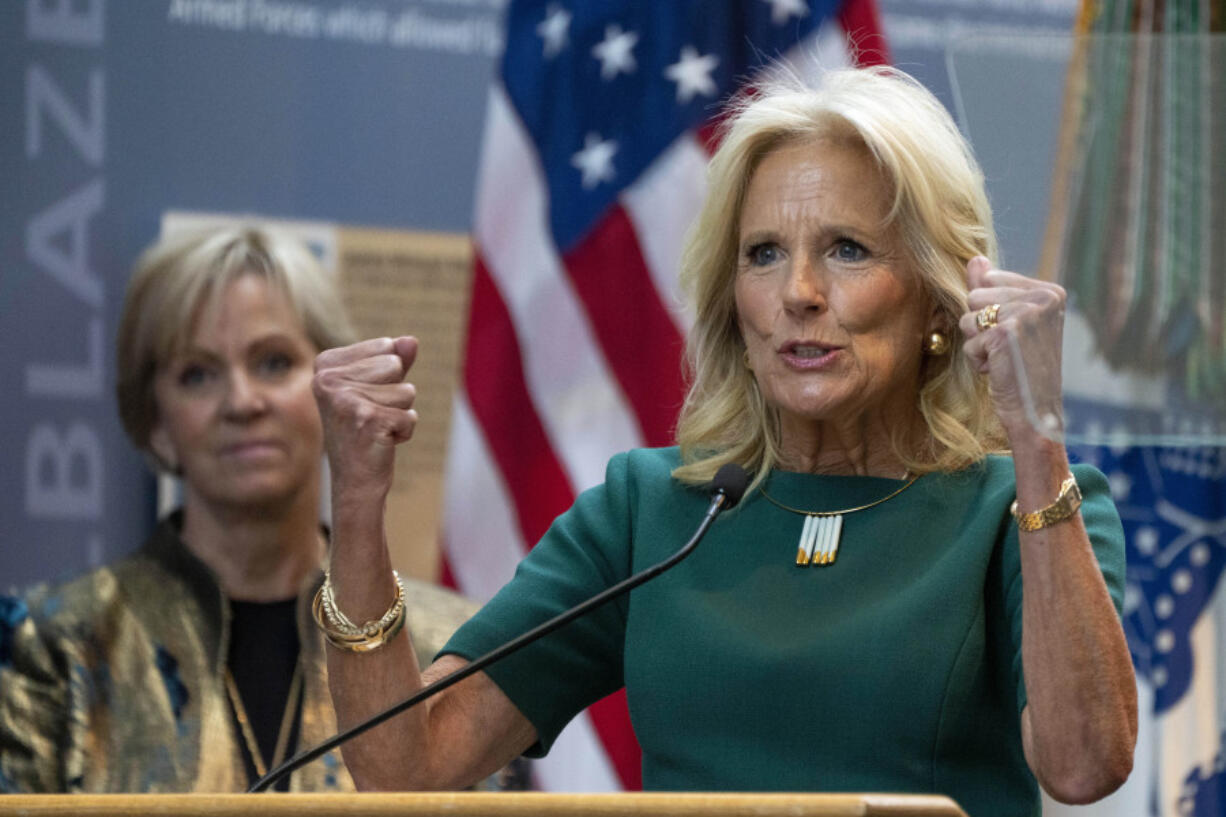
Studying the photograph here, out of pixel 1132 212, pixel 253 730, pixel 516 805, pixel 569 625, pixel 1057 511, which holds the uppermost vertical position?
pixel 1132 212

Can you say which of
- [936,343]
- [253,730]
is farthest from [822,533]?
[253,730]

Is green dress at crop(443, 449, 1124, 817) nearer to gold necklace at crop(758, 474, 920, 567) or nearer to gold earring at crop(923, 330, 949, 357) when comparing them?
gold necklace at crop(758, 474, 920, 567)

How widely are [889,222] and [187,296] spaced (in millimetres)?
1730

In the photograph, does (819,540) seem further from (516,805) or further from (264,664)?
(264,664)

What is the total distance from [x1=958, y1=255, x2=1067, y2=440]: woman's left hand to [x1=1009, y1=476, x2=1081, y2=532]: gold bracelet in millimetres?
60

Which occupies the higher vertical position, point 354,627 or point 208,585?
point 354,627

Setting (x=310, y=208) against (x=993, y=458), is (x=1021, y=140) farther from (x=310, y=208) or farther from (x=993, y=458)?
(x=310, y=208)

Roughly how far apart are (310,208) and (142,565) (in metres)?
0.82

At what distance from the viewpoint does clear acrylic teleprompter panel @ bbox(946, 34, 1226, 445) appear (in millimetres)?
2359

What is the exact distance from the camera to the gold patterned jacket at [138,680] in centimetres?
293

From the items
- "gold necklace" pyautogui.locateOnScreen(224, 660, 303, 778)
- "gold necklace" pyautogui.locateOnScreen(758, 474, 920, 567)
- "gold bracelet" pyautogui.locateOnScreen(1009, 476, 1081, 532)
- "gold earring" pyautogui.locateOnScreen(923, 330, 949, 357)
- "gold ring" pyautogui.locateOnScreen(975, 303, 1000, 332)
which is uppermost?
"gold ring" pyautogui.locateOnScreen(975, 303, 1000, 332)

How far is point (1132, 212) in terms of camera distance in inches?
94.7

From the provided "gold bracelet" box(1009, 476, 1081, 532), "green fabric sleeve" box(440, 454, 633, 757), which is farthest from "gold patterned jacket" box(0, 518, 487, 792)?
"gold bracelet" box(1009, 476, 1081, 532)

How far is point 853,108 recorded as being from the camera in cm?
190
